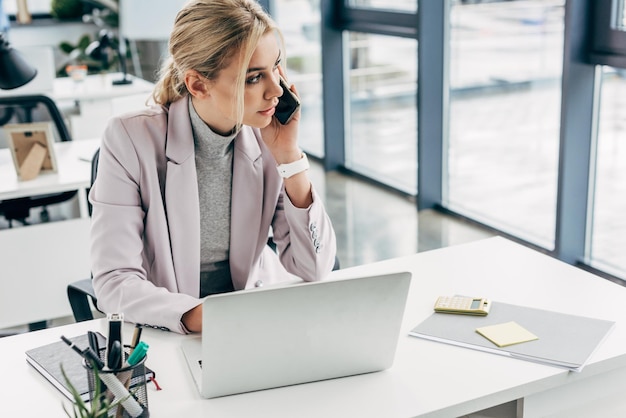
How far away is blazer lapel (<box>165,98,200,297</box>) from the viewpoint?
5.74 ft

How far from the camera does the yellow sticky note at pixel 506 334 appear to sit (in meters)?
1.46

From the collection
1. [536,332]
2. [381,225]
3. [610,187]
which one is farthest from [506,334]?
[381,225]

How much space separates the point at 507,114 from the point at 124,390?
3.31 metres

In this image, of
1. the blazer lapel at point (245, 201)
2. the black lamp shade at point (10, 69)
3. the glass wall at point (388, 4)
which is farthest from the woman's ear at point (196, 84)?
the glass wall at point (388, 4)

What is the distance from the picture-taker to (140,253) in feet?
5.54

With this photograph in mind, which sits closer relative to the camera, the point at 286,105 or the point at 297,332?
the point at 297,332

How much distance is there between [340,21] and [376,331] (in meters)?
4.08

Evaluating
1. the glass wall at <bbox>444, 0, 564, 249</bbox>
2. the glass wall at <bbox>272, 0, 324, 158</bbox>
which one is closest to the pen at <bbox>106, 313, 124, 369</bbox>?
the glass wall at <bbox>444, 0, 564, 249</bbox>

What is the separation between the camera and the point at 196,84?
1.73m

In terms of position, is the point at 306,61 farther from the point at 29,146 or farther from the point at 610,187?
the point at 29,146

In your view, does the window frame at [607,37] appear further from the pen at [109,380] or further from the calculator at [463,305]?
the pen at [109,380]

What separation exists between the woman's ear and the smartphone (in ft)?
0.58

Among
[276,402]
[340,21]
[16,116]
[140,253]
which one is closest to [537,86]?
[340,21]

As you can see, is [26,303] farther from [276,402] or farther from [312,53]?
[312,53]
